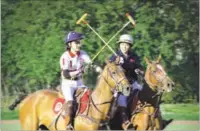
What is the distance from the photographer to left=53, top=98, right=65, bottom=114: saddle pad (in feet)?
32.5

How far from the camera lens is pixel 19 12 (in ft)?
84.5

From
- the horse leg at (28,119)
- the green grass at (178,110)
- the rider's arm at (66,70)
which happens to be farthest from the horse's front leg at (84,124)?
the green grass at (178,110)

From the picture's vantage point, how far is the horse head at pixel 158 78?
32.3 ft

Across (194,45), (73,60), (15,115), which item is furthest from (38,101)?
(194,45)

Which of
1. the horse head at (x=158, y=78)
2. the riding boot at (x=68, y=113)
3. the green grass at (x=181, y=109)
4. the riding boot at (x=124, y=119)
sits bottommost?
the green grass at (x=181, y=109)

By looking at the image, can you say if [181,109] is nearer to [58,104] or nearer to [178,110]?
[178,110]

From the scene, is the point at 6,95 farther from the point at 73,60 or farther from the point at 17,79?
the point at 73,60

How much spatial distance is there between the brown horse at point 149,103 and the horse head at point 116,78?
112 cm

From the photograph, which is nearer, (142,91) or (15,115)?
(142,91)

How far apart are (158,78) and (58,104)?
1.76m

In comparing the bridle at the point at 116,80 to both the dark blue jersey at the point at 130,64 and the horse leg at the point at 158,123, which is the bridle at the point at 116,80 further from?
the horse leg at the point at 158,123

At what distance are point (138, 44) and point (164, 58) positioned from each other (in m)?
1.42

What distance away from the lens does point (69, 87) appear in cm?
959

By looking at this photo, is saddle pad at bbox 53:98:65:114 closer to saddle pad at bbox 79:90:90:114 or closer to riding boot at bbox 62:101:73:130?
riding boot at bbox 62:101:73:130
